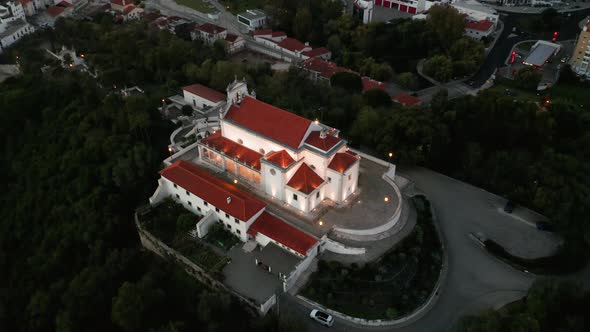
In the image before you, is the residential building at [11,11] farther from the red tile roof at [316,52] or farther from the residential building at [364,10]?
the residential building at [364,10]

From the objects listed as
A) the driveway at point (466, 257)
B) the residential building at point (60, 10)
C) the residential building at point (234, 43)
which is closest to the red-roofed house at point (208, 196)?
the driveway at point (466, 257)

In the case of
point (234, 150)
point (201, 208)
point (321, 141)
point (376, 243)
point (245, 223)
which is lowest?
point (376, 243)

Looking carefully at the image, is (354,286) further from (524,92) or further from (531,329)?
(524,92)

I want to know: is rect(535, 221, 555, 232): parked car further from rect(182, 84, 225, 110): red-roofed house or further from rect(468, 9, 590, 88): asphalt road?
rect(182, 84, 225, 110): red-roofed house

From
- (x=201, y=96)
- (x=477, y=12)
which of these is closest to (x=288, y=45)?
(x=201, y=96)

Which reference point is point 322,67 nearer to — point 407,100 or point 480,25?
point 407,100
